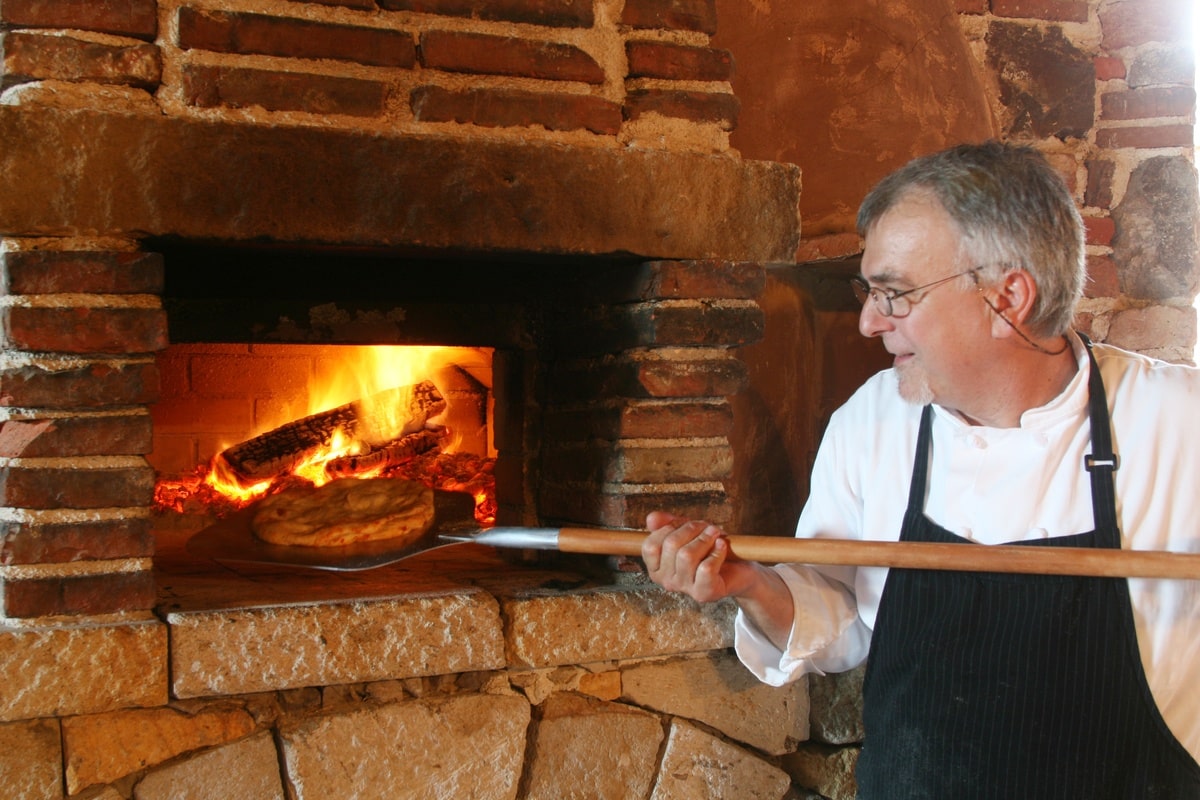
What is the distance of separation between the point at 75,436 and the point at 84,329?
0.55ft

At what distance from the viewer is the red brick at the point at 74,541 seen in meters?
1.72

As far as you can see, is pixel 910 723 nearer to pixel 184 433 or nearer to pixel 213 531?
pixel 213 531

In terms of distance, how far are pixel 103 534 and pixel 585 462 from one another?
91 cm

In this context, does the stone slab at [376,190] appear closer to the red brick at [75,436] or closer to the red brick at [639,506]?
the red brick at [75,436]

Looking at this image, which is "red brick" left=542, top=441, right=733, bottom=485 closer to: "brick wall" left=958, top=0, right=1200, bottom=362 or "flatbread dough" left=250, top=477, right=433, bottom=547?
"flatbread dough" left=250, top=477, right=433, bottom=547

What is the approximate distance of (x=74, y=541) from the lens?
1.75 m

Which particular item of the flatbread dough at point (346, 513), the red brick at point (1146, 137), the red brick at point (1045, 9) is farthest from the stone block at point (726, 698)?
the red brick at point (1045, 9)

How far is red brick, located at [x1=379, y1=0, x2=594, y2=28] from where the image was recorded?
189 cm

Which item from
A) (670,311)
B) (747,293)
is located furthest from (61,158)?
(747,293)

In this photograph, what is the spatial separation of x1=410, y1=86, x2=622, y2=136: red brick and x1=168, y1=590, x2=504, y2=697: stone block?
0.83 metres

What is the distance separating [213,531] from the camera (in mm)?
2512

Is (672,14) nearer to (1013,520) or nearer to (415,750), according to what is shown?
(1013,520)

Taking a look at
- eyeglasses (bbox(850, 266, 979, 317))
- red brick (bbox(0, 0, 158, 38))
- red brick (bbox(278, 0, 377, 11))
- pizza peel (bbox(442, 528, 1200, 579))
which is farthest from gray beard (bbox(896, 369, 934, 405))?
red brick (bbox(0, 0, 158, 38))

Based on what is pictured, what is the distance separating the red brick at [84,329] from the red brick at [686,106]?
0.90 m
